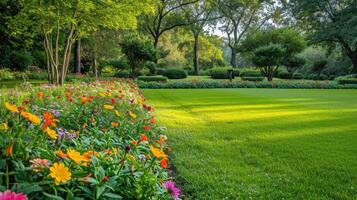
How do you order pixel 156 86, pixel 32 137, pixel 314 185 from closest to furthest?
pixel 32 137
pixel 314 185
pixel 156 86

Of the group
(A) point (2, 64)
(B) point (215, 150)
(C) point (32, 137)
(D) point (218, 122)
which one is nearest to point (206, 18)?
(A) point (2, 64)

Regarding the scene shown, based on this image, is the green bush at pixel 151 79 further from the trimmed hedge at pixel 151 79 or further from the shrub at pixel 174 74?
the shrub at pixel 174 74

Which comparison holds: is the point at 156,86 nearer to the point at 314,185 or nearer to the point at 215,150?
the point at 215,150

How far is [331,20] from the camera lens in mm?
29312

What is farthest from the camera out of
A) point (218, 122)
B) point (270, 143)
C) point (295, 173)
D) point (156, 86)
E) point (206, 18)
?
point (206, 18)

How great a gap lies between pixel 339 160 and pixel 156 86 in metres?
14.9

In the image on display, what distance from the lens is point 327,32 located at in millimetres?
28125

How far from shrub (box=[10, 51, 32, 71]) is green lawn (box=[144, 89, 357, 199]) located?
51.2 feet

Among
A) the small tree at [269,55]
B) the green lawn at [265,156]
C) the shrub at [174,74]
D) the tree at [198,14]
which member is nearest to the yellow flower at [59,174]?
the green lawn at [265,156]

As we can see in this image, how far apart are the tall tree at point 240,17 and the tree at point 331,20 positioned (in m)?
6.28

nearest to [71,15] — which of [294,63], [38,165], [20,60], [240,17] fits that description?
[20,60]

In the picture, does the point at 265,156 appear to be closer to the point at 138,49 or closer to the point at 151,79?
the point at 151,79

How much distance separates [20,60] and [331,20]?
24.4 meters

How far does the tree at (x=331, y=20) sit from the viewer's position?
26.6 m
